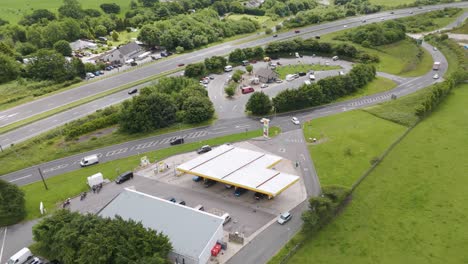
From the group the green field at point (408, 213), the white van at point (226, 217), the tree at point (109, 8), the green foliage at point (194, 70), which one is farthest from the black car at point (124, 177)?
the tree at point (109, 8)

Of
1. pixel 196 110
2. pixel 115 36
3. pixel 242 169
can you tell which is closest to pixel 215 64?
pixel 196 110

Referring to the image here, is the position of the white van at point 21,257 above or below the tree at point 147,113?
below

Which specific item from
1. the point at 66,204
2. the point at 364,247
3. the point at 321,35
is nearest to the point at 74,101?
the point at 66,204

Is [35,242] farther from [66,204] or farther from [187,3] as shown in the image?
[187,3]

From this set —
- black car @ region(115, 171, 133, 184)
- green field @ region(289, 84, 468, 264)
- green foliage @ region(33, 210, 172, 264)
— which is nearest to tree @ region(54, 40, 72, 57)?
black car @ region(115, 171, 133, 184)

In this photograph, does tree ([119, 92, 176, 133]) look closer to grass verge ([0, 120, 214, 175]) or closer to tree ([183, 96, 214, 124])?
grass verge ([0, 120, 214, 175])

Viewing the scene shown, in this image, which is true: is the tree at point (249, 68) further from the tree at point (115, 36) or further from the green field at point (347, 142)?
the tree at point (115, 36)
